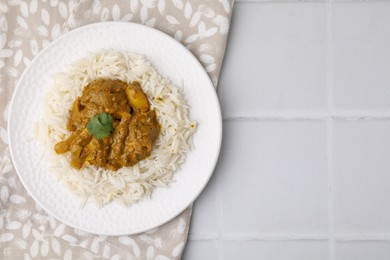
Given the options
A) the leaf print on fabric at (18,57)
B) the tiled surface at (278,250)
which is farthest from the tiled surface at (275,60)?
the leaf print on fabric at (18,57)

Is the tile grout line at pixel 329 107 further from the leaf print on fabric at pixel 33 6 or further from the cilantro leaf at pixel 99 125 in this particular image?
the leaf print on fabric at pixel 33 6

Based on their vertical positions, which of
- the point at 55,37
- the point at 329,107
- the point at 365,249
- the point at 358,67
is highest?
the point at 55,37

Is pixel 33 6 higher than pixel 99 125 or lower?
higher

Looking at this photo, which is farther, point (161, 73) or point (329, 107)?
point (329, 107)

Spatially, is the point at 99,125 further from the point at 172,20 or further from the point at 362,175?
the point at 362,175

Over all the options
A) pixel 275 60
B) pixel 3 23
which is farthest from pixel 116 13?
pixel 275 60

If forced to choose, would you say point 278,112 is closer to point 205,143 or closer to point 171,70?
point 205,143

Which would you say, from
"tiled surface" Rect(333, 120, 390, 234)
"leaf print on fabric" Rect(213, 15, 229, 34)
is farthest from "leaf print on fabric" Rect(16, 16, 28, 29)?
"tiled surface" Rect(333, 120, 390, 234)
